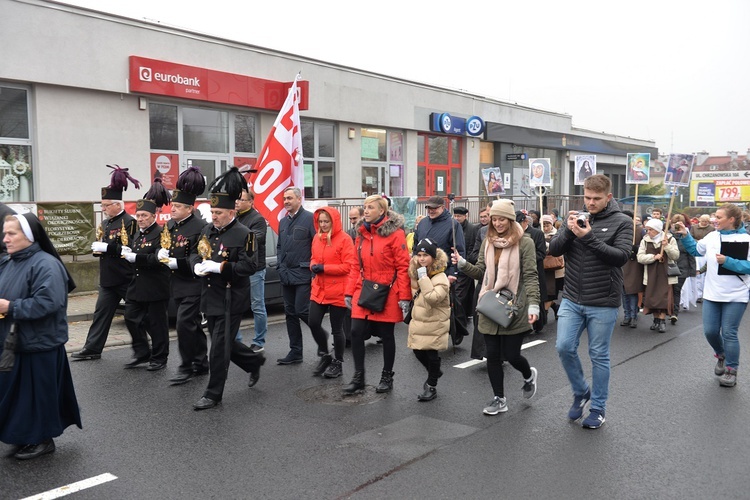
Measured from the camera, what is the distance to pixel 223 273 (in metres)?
6.27

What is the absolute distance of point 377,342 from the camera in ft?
31.0

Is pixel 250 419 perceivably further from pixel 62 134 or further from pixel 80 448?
pixel 62 134

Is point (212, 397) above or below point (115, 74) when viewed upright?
below

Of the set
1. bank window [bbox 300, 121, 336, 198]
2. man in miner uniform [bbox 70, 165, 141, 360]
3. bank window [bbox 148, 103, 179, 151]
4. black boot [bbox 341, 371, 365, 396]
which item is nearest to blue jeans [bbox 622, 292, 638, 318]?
black boot [bbox 341, 371, 365, 396]

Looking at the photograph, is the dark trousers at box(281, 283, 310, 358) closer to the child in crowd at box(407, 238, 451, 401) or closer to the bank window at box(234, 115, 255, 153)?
the child in crowd at box(407, 238, 451, 401)

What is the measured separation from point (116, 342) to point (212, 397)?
11.5 ft

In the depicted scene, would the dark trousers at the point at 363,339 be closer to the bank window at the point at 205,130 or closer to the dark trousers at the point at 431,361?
the dark trousers at the point at 431,361

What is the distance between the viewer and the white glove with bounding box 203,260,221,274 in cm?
621

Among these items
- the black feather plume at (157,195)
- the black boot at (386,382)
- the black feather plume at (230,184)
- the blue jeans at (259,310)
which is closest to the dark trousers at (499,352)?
the black boot at (386,382)

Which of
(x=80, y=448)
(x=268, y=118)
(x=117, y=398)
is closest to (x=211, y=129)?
(x=268, y=118)

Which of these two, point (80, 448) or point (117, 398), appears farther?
point (117, 398)

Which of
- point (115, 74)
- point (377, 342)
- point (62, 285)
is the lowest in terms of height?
point (377, 342)

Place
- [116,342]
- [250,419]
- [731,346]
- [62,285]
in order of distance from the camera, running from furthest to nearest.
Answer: [116,342]
[731,346]
[250,419]
[62,285]

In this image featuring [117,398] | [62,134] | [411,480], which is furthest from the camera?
[62,134]
